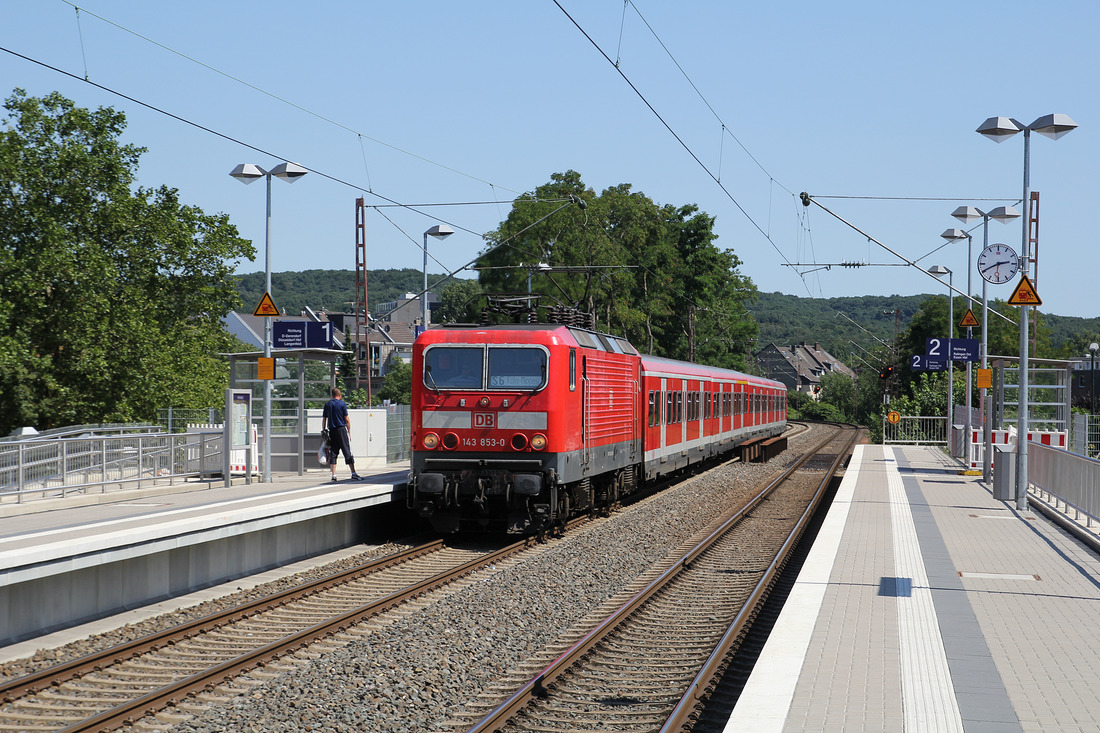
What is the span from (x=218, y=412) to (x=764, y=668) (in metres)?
24.5

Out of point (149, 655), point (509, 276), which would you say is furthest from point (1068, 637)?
point (509, 276)

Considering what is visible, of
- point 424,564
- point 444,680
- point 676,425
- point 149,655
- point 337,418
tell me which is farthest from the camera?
point 676,425

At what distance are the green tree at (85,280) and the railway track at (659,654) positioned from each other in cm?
2242

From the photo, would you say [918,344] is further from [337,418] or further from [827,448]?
[337,418]

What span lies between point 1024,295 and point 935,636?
10.6m

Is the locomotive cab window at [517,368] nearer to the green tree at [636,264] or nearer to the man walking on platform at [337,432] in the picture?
the man walking on platform at [337,432]

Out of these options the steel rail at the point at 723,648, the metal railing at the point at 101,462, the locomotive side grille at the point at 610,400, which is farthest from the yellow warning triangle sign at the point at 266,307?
the steel rail at the point at 723,648

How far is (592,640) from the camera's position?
9.39 m

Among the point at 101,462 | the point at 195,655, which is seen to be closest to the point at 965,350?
the point at 101,462

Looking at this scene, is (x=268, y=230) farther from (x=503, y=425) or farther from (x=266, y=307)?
(x=503, y=425)

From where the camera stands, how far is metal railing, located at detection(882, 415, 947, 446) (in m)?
45.4

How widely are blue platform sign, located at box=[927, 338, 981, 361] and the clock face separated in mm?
9437

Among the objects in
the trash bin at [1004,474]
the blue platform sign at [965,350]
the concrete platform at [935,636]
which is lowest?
the concrete platform at [935,636]

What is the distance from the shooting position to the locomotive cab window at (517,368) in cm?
1548
